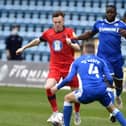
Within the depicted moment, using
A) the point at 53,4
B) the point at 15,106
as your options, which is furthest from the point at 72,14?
the point at 15,106

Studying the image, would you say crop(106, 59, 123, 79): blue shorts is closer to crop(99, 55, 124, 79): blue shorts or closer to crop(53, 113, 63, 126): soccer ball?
crop(99, 55, 124, 79): blue shorts

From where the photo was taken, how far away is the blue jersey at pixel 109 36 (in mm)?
10594

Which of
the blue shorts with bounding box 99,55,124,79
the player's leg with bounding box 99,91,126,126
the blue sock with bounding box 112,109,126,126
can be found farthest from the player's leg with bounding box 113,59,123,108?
the blue sock with bounding box 112,109,126,126

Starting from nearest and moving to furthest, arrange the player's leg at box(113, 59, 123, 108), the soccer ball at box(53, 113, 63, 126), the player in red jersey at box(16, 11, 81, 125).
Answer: the soccer ball at box(53, 113, 63, 126), the player in red jersey at box(16, 11, 81, 125), the player's leg at box(113, 59, 123, 108)

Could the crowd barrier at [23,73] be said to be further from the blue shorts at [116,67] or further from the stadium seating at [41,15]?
the blue shorts at [116,67]

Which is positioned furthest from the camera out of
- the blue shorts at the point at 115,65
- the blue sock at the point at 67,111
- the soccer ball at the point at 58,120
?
the blue shorts at the point at 115,65

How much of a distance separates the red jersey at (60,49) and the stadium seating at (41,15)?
15.1 metres

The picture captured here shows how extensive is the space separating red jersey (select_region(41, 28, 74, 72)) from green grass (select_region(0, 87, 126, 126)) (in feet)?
3.45

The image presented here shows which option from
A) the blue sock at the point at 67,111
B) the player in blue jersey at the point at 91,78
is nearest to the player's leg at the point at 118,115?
the player in blue jersey at the point at 91,78

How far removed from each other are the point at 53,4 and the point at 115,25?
17.0 metres

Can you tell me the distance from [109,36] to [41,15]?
16.7 metres

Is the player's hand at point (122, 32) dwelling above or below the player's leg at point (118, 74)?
above

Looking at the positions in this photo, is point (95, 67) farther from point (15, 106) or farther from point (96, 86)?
point (15, 106)

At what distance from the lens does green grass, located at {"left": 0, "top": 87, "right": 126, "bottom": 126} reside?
9906mm
